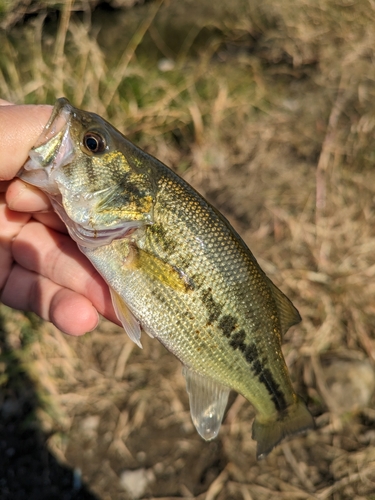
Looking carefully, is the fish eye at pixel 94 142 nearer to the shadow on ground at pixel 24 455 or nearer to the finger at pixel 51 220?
the finger at pixel 51 220

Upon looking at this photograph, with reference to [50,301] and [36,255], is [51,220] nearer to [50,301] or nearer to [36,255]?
[36,255]

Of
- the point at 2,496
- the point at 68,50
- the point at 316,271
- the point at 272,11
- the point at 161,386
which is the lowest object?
the point at 2,496

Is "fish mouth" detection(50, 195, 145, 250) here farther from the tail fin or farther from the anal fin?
the tail fin

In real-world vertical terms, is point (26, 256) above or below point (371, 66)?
below

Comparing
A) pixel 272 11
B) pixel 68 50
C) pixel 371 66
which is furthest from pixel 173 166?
pixel 272 11

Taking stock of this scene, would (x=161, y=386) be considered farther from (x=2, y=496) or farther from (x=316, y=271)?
(x=316, y=271)

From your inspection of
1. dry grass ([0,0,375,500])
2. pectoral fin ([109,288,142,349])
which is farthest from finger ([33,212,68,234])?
dry grass ([0,0,375,500])

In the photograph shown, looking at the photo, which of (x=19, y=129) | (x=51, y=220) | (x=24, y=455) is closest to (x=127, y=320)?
(x=51, y=220)
